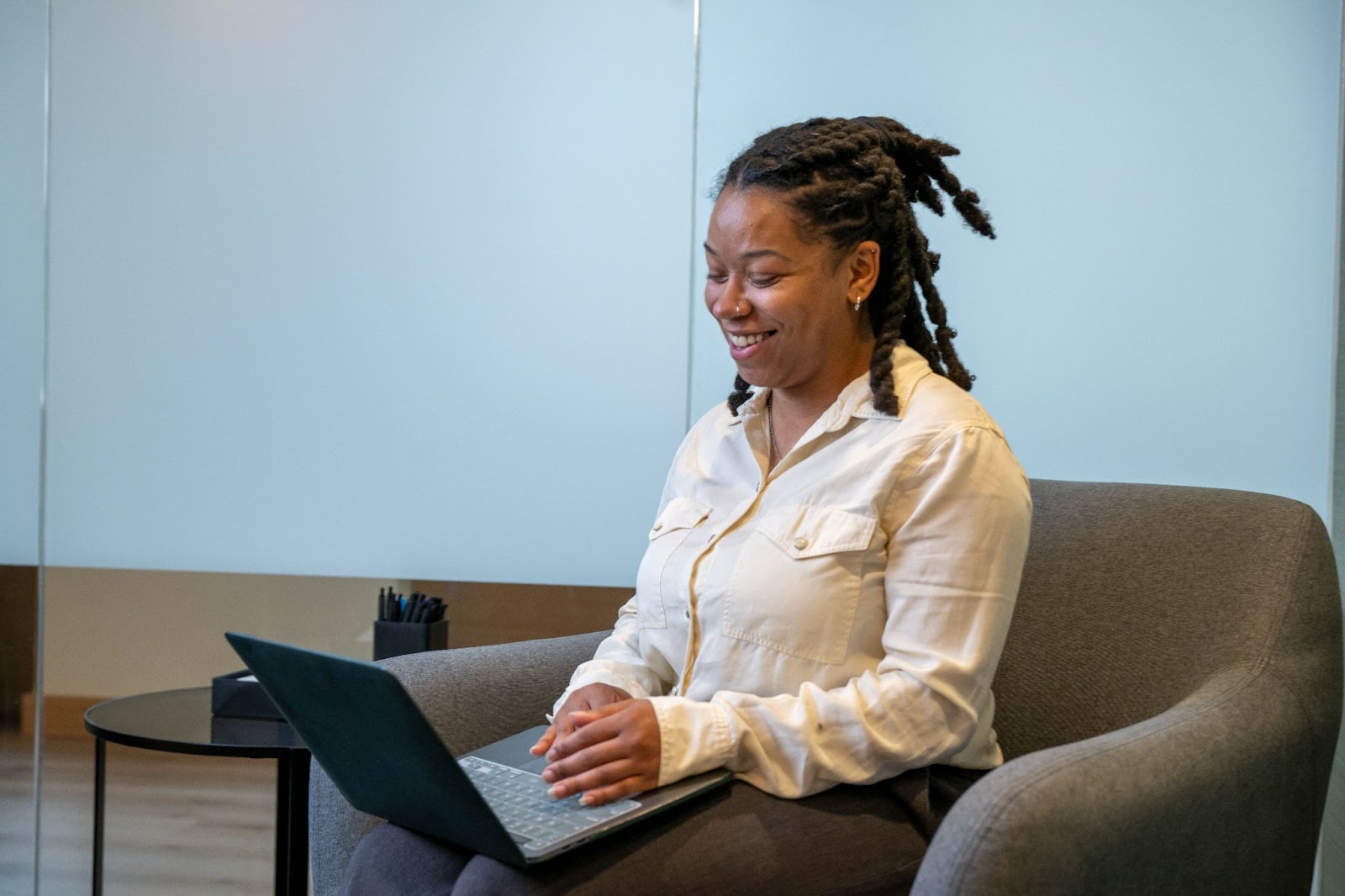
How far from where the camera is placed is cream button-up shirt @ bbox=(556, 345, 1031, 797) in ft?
4.14

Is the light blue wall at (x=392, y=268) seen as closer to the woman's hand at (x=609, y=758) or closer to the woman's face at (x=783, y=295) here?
the woman's face at (x=783, y=295)

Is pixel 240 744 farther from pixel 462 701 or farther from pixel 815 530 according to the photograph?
pixel 815 530

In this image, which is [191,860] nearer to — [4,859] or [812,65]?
[4,859]

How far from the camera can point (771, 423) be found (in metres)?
1.61

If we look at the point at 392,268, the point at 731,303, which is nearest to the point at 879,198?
the point at 731,303

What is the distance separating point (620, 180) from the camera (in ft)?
8.24

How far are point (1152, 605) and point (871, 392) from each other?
0.44 meters

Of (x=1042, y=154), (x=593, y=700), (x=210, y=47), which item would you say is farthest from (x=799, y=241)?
(x=210, y=47)

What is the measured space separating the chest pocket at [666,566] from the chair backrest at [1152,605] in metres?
0.45

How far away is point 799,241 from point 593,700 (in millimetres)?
576

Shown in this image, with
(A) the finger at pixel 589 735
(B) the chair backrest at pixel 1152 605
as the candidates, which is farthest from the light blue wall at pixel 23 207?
(B) the chair backrest at pixel 1152 605

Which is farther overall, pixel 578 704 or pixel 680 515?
pixel 680 515

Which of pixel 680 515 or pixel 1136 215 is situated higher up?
pixel 1136 215

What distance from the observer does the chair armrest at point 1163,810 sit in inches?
40.1
